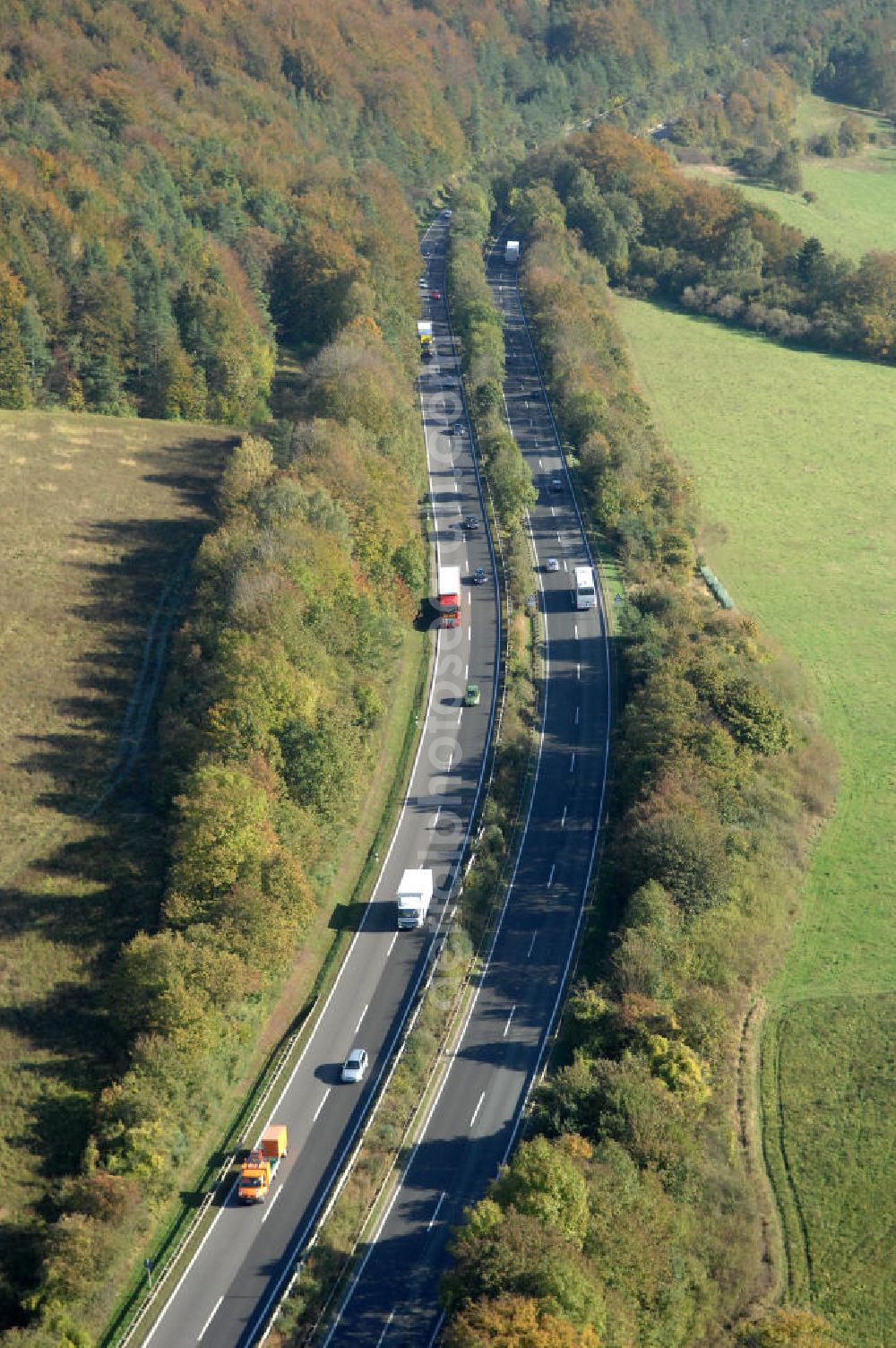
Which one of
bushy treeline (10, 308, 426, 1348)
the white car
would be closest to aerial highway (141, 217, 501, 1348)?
the white car

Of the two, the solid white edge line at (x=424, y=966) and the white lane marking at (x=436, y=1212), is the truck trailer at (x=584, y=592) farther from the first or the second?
the white lane marking at (x=436, y=1212)

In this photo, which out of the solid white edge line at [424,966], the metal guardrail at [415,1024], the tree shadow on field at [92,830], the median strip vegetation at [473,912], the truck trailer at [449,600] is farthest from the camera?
the truck trailer at [449,600]

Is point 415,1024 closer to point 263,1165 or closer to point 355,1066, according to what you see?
point 355,1066

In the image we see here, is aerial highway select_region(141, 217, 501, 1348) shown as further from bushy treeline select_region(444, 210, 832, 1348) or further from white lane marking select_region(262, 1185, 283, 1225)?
bushy treeline select_region(444, 210, 832, 1348)

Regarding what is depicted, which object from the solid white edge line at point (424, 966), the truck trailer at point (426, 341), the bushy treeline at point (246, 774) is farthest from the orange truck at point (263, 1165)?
the truck trailer at point (426, 341)

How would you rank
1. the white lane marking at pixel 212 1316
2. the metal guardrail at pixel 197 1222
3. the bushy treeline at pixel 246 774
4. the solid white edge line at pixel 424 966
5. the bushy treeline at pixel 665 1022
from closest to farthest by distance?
1. the bushy treeline at pixel 665 1022
2. the white lane marking at pixel 212 1316
3. the metal guardrail at pixel 197 1222
4. the solid white edge line at pixel 424 966
5. the bushy treeline at pixel 246 774

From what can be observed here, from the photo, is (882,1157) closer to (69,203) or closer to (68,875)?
(68,875)

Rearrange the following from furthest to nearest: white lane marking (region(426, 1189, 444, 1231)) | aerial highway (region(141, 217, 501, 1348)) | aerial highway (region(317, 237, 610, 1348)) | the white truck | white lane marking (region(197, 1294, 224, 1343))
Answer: the white truck, white lane marking (region(426, 1189, 444, 1231)), aerial highway (region(317, 237, 610, 1348)), aerial highway (region(141, 217, 501, 1348)), white lane marking (region(197, 1294, 224, 1343))

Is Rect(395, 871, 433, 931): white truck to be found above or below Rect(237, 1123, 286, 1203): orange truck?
above
